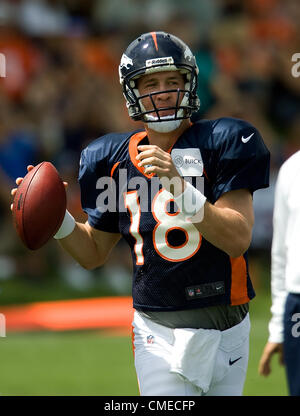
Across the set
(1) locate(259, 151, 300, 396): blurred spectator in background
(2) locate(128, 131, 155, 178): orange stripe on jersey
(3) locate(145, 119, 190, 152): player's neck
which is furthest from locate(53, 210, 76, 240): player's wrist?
(1) locate(259, 151, 300, 396): blurred spectator in background

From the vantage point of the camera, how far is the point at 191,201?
2688 mm

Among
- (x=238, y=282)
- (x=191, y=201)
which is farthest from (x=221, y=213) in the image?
(x=238, y=282)

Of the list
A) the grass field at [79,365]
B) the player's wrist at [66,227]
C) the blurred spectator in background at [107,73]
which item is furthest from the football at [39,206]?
the blurred spectator in background at [107,73]

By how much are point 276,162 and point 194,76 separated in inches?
221

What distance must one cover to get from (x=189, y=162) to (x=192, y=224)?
0.23 meters

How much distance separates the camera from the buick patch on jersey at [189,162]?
9.53 feet

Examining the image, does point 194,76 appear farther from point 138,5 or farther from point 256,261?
point 138,5

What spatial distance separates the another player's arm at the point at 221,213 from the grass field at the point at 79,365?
7.69 feet

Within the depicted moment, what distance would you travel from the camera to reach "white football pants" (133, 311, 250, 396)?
285 cm

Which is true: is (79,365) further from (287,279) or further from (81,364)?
(287,279)

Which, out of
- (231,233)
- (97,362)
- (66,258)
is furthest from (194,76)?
(66,258)

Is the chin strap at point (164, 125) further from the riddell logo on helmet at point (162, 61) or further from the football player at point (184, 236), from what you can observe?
the riddell logo on helmet at point (162, 61)

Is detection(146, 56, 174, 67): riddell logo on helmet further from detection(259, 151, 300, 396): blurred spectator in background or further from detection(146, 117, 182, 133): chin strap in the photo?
detection(259, 151, 300, 396): blurred spectator in background
